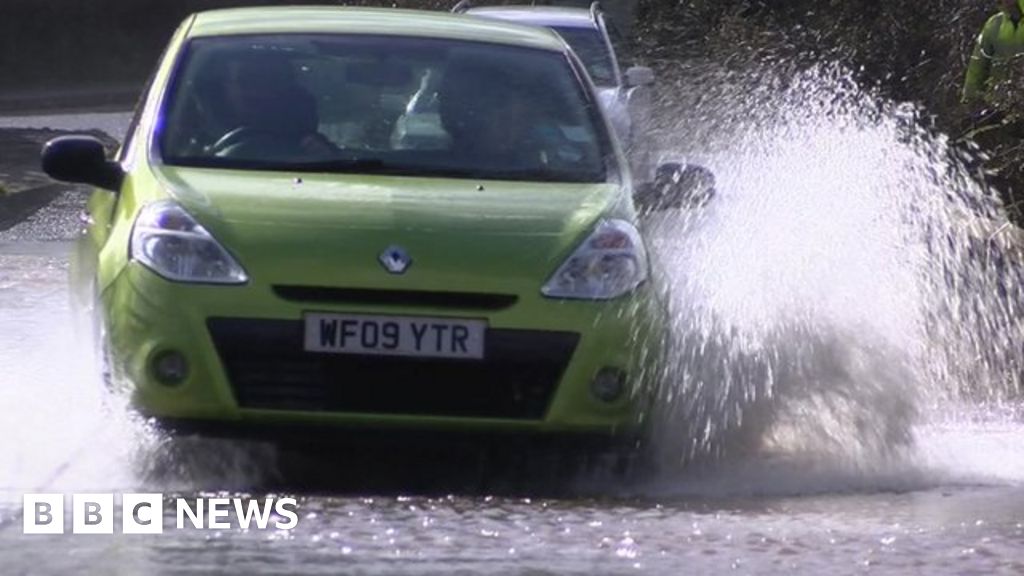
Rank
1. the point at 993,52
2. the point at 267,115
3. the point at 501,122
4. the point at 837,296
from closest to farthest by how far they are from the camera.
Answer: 1. the point at 267,115
2. the point at 501,122
3. the point at 837,296
4. the point at 993,52

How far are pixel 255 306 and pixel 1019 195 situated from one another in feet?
21.9

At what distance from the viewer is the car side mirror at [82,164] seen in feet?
26.6

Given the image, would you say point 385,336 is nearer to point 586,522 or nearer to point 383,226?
point 383,226

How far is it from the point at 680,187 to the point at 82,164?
2.12 m

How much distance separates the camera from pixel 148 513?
6785 millimetres

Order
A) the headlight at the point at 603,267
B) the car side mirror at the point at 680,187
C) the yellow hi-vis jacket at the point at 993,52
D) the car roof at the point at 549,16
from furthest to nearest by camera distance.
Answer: the car roof at the point at 549,16, the yellow hi-vis jacket at the point at 993,52, the car side mirror at the point at 680,187, the headlight at the point at 603,267

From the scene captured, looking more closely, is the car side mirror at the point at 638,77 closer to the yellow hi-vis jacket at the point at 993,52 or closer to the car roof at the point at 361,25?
the yellow hi-vis jacket at the point at 993,52

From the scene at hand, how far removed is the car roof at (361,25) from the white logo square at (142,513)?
2132 millimetres

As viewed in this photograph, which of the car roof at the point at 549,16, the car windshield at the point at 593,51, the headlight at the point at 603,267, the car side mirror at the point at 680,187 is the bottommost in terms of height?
the headlight at the point at 603,267

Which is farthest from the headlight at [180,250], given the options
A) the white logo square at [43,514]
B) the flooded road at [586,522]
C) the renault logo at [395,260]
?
the white logo square at [43,514]

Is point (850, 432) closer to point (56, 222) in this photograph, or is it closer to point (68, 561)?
point (68, 561)

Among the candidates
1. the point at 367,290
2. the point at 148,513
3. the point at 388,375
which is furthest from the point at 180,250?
the point at 148,513

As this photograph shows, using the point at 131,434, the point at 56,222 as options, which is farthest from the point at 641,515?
the point at 56,222

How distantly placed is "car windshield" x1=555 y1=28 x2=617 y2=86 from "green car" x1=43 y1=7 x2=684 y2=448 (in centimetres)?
1053
